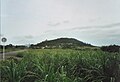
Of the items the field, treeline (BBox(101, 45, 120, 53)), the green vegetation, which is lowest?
the field

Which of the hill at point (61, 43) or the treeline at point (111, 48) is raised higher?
the hill at point (61, 43)

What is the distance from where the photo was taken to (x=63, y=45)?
96.7 inches

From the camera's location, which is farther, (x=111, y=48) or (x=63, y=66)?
(x=111, y=48)

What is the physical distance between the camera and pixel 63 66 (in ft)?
7.68

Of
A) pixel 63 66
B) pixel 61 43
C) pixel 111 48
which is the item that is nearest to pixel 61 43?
pixel 61 43

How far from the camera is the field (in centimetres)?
224

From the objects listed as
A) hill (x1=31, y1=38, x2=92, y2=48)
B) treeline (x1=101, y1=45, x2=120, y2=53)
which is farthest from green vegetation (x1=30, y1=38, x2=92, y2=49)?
treeline (x1=101, y1=45, x2=120, y2=53)

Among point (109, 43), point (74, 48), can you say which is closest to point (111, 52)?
point (109, 43)

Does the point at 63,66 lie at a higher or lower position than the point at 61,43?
lower

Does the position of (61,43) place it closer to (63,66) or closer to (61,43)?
(61,43)

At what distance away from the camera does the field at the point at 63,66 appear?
2.24 meters

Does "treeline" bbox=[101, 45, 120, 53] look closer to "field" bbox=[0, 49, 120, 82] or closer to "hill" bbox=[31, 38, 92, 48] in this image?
"field" bbox=[0, 49, 120, 82]

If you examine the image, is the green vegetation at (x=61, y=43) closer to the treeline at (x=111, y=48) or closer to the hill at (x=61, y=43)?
the hill at (x=61, y=43)

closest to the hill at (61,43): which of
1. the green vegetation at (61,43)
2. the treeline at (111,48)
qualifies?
the green vegetation at (61,43)
